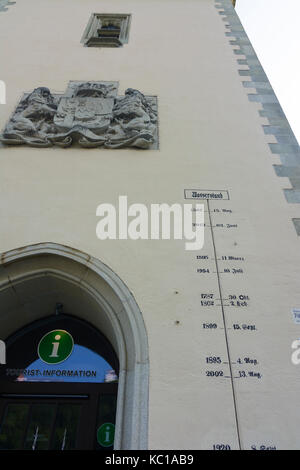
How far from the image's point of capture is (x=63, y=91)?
438 cm

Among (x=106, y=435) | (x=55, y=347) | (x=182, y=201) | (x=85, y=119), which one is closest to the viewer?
(x=106, y=435)

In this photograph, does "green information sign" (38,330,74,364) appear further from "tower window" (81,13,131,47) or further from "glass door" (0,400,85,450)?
"tower window" (81,13,131,47)

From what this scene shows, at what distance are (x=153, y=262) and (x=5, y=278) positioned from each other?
3.92 feet

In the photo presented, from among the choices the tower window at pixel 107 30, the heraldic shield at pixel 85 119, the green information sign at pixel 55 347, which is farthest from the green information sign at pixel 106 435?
the tower window at pixel 107 30

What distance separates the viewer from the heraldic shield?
11.8 ft

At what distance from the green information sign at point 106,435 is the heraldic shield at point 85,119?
259 cm

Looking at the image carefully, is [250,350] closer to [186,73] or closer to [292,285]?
[292,285]

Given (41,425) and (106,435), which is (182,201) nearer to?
(106,435)

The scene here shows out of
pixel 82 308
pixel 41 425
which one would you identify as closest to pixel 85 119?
pixel 82 308

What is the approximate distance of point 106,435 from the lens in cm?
252

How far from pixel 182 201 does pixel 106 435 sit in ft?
6.55

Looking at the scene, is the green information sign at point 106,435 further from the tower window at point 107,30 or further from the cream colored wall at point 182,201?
the tower window at point 107,30

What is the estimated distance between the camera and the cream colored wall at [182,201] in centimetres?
210

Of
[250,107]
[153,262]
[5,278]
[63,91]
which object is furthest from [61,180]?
[250,107]
